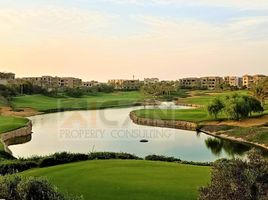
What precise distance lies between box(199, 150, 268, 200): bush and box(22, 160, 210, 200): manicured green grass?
25.1ft

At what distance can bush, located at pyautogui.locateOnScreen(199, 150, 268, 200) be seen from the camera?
10055 mm

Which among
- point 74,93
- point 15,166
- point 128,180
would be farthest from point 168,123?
point 74,93

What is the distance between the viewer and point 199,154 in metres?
43.9

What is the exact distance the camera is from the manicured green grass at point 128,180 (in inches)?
736

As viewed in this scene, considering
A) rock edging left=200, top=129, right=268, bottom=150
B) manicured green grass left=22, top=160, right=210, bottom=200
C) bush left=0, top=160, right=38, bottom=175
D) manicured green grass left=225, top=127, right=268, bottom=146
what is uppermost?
manicured green grass left=22, top=160, right=210, bottom=200

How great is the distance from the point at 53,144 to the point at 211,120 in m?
27.7

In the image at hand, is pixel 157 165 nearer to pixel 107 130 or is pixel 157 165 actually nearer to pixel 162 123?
pixel 107 130

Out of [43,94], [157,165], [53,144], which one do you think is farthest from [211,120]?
[43,94]

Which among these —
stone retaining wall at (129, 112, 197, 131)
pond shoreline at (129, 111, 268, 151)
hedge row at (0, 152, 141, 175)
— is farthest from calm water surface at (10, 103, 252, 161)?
hedge row at (0, 152, 141, 175)

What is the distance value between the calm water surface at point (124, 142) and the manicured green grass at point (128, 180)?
54.1 feet

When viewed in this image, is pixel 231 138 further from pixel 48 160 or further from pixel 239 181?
pixel 239 181

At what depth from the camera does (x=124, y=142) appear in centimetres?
5106

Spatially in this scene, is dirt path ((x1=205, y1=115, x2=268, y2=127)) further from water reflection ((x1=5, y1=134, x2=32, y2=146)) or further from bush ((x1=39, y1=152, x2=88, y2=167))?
bush ((x1=39, y1=152, x2=88, y2=167))

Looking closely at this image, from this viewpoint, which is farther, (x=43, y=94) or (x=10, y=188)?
(x=43, y=94)
